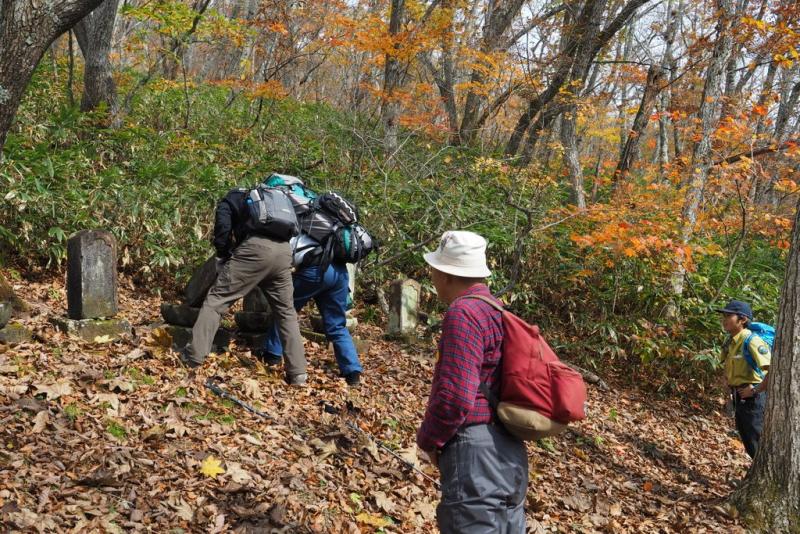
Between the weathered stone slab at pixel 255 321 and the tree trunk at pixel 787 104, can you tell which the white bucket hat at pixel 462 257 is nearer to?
the weathered stone slab at pixel 255 321

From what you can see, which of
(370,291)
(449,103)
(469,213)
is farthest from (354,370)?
(449,103)

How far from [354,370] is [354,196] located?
15.6 ft

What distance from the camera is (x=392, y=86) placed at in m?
12.8

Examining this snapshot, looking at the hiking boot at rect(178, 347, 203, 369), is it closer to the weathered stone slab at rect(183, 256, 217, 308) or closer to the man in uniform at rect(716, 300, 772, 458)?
the weathered stone slab at rect(183, 256, 217, 308)

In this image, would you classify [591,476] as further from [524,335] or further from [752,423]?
[524,335]

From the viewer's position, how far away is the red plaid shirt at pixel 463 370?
258 centimetres

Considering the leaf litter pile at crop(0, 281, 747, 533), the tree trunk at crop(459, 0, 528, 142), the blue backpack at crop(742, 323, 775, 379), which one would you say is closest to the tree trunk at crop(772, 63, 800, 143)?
the tree trunk at crop(459, 0, 528, 142)

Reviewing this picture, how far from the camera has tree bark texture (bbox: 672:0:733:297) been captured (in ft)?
36.1

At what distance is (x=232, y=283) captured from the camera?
203 inches

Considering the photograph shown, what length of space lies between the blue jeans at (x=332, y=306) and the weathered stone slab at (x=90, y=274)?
1.49 metres

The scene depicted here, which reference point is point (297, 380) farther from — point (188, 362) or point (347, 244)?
point (347, 244)

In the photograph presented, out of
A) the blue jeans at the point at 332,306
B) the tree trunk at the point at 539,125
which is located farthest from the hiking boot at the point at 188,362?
the tree trunk at the point at 539,125

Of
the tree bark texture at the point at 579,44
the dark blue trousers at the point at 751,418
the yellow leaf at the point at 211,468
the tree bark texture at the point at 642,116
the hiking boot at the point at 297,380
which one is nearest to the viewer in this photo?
the yellow leaf at the point at 211,468

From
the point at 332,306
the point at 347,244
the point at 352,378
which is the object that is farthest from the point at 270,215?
the point at 352,378
